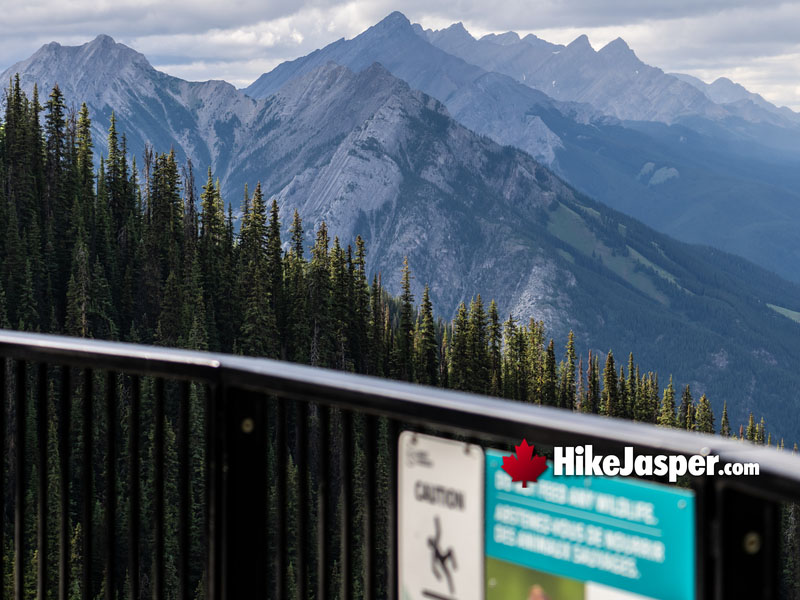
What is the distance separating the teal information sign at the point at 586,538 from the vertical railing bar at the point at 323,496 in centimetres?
72

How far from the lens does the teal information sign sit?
2.80 meters

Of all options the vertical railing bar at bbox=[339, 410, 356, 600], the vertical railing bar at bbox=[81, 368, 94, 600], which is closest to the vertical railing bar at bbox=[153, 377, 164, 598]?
the vertical railing bar at bbox=[81, 368, 94, 600]

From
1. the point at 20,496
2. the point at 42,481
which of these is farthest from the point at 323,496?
the point at 20,496

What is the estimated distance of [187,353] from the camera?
450cm

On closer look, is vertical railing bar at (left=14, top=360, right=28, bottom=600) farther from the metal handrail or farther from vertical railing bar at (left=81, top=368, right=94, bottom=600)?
vertical railing bar at (left=81, top=368, right=94, bottom=600)

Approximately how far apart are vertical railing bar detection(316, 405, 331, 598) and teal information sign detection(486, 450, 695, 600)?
28.4 inches

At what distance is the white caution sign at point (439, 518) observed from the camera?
3451mm

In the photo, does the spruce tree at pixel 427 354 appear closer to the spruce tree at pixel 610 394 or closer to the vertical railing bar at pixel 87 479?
the spruce tree at pixel 610 394

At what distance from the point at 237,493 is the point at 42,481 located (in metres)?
1.55

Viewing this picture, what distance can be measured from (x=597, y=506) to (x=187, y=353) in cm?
217

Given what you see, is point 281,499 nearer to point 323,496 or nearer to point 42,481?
point 323,496

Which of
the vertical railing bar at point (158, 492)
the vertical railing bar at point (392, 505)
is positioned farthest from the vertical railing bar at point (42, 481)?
the vertical railing bar at point (392, 505)

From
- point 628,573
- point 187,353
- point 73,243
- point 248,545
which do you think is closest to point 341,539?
point 248,545

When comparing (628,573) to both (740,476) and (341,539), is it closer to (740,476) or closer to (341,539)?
(740,476)
